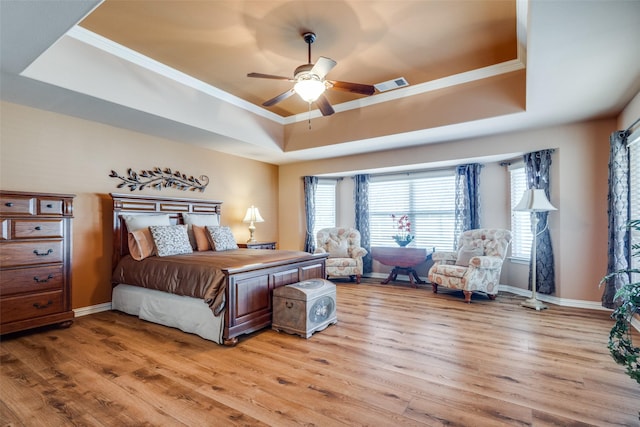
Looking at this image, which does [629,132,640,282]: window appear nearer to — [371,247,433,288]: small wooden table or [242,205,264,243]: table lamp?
[371,247,433,288]: small wooden table

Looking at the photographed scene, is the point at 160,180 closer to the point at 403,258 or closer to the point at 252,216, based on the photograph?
the point at 252,216

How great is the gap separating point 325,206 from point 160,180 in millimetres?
3095

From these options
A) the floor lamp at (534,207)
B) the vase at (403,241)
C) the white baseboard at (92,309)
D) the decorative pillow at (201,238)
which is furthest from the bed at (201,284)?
the floor lamp at (534,207)

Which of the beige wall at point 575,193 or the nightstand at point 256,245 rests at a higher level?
the beige wall at point 575,193

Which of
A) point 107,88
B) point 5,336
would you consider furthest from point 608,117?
point 5,336

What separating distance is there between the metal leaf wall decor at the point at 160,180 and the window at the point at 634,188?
5283 mm

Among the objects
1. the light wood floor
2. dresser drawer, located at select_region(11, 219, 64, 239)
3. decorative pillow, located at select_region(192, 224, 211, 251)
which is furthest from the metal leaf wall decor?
the light wood floor

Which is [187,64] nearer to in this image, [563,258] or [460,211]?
[460,211]

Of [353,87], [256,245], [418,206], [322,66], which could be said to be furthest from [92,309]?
[418,206]

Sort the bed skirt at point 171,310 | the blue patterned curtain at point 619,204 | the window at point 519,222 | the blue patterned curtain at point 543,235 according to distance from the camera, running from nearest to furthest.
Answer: the bed skirt at point 171,310
the blue patterned curtain at point 619,204
the blue patterned curtain at point 543,235
the window at point 519,222

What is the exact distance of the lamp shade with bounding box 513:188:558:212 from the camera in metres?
3.73

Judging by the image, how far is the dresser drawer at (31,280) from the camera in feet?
8.91

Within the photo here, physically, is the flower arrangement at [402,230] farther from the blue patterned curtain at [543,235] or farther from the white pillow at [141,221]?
the white pillow at [141,221]

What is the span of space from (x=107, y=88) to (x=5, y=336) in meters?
2.49
